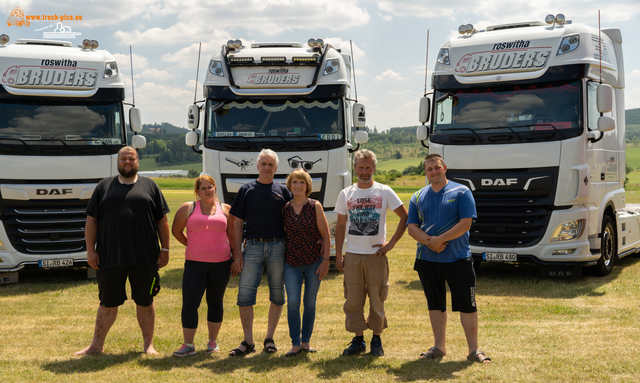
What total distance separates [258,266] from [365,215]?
1.13 m

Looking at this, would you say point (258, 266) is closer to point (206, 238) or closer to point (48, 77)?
point (206, 238)

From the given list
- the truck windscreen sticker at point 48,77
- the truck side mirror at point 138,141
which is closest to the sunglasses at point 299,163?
the truck side mirror at point 138,141

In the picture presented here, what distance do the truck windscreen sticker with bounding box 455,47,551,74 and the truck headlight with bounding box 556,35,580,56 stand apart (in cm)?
18

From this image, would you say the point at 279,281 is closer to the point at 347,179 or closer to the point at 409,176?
the point at 347,179

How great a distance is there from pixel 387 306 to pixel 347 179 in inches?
109

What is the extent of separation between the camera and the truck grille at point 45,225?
9.72 metres

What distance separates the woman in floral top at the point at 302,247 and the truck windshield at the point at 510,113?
4544mm

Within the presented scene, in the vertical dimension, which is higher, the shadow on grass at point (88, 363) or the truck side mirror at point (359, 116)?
the truck side mirror at point (359, 116)

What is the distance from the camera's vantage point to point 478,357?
548cm

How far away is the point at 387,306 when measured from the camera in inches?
324

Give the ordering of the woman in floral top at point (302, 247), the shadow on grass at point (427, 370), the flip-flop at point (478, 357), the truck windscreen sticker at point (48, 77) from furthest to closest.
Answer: the truck windscreen sticker at point (48, 77), the woman in floral top at point (302, 247), the flip-flop at point (478, 357), the shadow on grass at point (427, 370)

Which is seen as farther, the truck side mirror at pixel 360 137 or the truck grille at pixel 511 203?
the truck side mirror at pixel 360 137

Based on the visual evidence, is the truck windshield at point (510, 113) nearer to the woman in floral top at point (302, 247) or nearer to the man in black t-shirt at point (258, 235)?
the woman in floral top at point (302, 247)

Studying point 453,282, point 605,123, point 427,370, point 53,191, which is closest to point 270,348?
point 427,370
